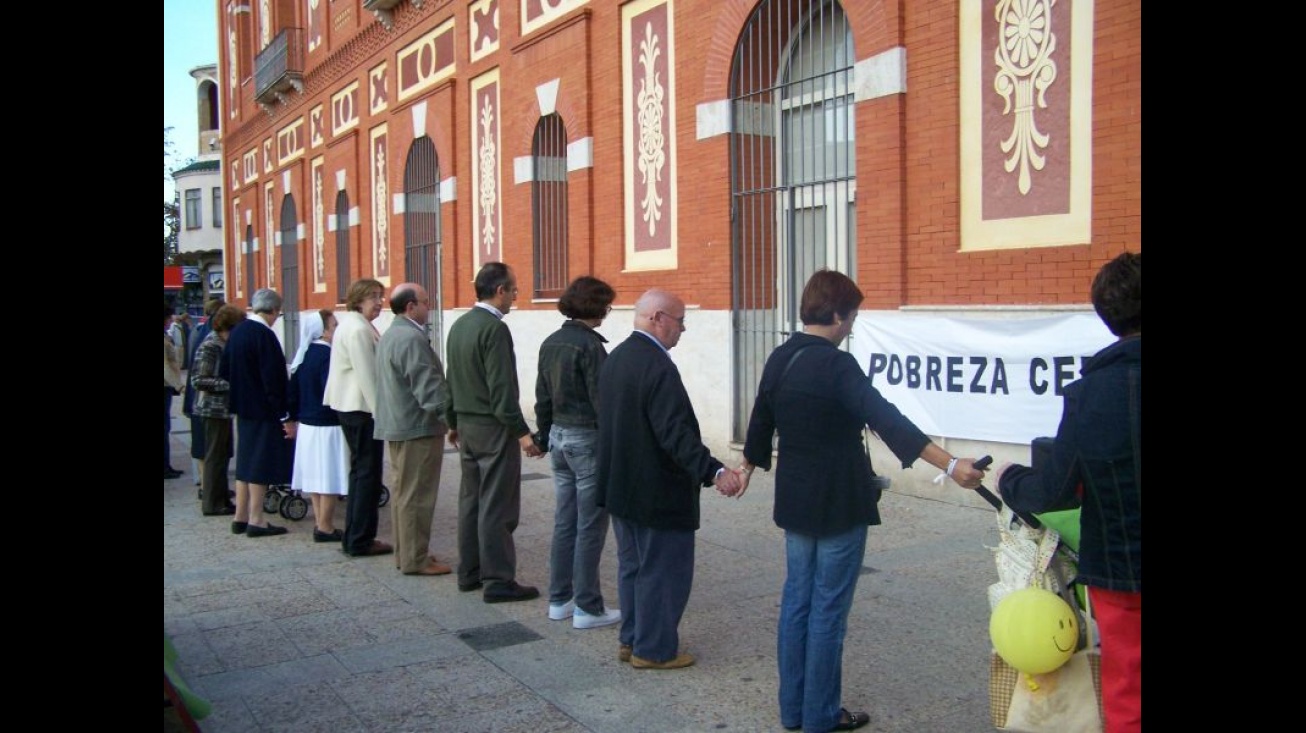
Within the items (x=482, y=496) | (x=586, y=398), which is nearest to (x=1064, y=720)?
(x=586, y=398)

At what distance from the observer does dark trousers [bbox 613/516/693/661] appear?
4.99m

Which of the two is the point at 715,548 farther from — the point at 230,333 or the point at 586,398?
the point at 230,333

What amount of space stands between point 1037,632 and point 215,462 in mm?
7774

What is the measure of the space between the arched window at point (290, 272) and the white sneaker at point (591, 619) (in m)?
24.1

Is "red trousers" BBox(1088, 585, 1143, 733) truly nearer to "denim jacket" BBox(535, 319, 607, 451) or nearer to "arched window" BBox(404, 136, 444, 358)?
"denim jacket" BBox(535, 319, 607, 451)

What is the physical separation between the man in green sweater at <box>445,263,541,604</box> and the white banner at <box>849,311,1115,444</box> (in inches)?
148

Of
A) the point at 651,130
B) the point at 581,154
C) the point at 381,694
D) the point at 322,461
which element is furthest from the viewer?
the point at 581,154

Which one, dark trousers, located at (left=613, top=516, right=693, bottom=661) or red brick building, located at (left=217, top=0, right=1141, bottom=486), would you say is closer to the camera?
dark trousers, located at (left=613, top=516, right=693, bottom=661)

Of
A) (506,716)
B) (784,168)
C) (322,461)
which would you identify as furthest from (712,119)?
(506,716)

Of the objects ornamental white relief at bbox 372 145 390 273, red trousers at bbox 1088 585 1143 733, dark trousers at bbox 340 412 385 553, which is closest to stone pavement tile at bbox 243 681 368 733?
dark trousers at bbox 340 412 385 553

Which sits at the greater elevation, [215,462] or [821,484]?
[821,484]

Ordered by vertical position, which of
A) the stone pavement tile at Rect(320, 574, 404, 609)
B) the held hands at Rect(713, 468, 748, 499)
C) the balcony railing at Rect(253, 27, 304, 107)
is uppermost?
the balcony railing at Rect(253, 27, 304, 107)

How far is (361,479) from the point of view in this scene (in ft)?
24.5

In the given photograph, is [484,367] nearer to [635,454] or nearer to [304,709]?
[635,454]
